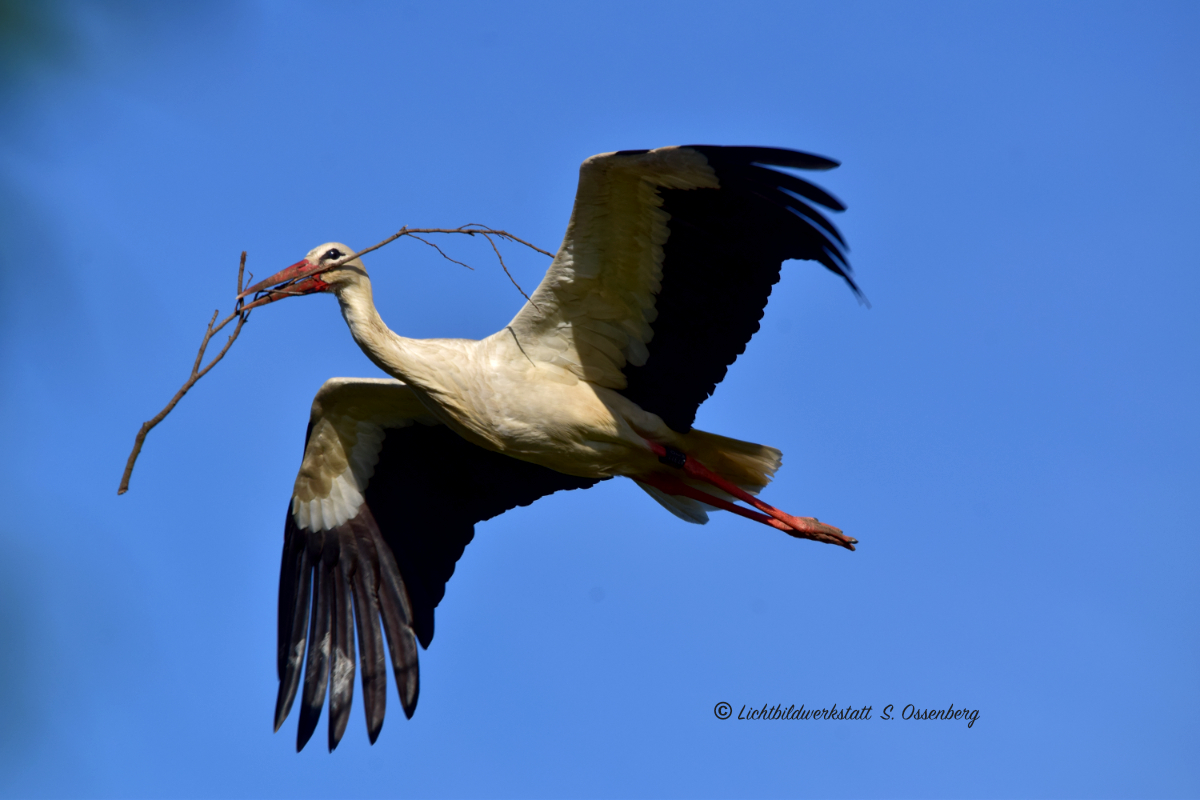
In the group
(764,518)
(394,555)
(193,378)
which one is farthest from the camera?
(394,555)

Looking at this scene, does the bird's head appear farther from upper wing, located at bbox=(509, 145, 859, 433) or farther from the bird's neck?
upper wing, located at bbox=(509, 145, 859, 433)

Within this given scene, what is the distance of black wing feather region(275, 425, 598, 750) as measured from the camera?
A: 6.77 meters

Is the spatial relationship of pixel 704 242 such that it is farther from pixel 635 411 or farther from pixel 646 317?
pixel 635 411

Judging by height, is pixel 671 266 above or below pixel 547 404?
above

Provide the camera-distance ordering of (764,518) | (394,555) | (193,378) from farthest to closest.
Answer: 1. (394,555)
2. (764,518)
3. (193,378)

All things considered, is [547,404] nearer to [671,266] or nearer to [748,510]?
[671,266]

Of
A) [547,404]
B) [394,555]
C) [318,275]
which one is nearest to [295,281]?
[318,275]

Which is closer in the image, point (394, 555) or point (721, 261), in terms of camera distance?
point (721, 261)

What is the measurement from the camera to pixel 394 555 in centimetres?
A: 701

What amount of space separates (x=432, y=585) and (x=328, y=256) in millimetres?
2116

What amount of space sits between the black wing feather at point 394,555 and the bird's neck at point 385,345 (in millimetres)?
1221

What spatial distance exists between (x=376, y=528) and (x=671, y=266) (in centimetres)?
255

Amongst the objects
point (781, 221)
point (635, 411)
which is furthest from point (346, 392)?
point (781, 221)

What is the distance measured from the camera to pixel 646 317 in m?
6.00
